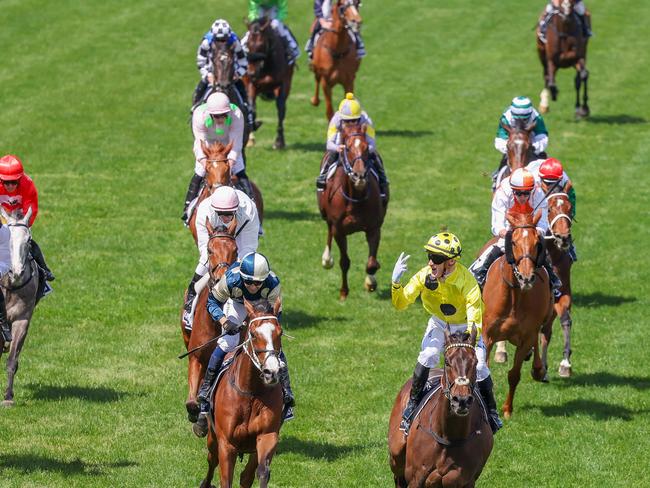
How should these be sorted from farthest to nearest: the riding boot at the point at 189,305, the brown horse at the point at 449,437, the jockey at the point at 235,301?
1. the riding boot at the point at 189,305
2. the jockey at the point at 235,301
3. the brown horse at the point at 449,437

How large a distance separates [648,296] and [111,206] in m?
10.8

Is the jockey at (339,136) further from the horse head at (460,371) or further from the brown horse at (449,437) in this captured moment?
the horse head at (460,371)

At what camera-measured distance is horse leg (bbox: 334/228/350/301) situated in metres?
21.6

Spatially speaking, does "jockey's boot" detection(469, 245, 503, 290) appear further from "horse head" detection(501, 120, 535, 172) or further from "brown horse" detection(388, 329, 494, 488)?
"brown horse" detection(388, 329, 494, 488)

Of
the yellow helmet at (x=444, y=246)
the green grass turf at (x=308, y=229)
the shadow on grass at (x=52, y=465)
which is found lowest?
the green grass turf at (x=308, y=229)

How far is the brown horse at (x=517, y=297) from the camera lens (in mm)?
15688

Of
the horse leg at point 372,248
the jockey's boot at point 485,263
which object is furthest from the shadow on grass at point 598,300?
the jockey's boot at point 485,263

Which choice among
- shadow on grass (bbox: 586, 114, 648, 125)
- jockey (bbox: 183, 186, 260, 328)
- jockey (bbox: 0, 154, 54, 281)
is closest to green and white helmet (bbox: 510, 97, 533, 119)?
jockey (bbox: 183, 186, 260, 328)

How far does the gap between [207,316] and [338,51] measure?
17.3 metres

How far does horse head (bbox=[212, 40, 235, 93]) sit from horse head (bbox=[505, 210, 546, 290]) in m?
9.47

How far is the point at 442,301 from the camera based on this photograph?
43.1 feet

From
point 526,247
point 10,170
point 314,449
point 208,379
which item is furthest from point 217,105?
point 208,379

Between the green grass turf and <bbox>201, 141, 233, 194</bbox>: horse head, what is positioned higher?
<bbox>201, 141, 233, 194</bbox>: horse head

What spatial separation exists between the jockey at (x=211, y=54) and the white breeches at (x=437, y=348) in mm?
11764
